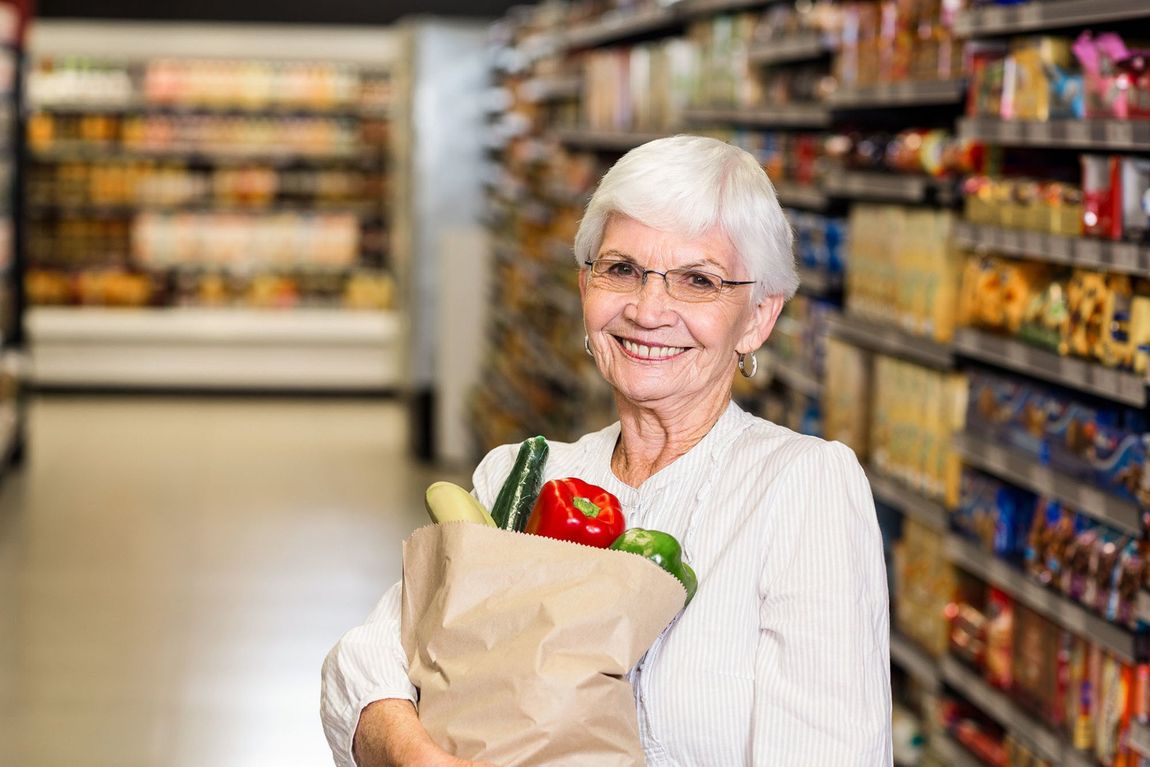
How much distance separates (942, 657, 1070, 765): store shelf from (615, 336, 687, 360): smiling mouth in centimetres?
181

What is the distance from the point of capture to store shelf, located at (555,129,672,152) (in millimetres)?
6468

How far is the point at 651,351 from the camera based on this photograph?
1.99m

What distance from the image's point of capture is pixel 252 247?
504 inches

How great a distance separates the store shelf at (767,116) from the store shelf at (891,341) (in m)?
0.63

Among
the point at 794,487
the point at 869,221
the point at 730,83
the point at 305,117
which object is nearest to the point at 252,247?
the point at 305,117

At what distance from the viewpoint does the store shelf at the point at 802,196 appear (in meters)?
4.85

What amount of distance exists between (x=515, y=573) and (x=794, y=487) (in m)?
0.34

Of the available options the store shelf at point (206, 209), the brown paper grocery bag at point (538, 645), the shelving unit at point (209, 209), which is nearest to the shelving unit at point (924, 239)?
the brown paper grocery bag at point (538, 645)

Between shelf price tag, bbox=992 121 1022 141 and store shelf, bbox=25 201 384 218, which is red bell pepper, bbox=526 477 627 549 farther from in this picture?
store shelf, bbox=25 201 384 218

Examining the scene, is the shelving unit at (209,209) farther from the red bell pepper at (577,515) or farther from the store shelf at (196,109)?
the red bell pepper at (577,515)

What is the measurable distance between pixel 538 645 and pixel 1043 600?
2063 mm

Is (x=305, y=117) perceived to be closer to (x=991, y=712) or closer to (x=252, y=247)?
(x=252, y=247)

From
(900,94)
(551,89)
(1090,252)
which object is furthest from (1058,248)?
(551,89)

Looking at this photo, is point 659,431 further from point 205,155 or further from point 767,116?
point 205,155
